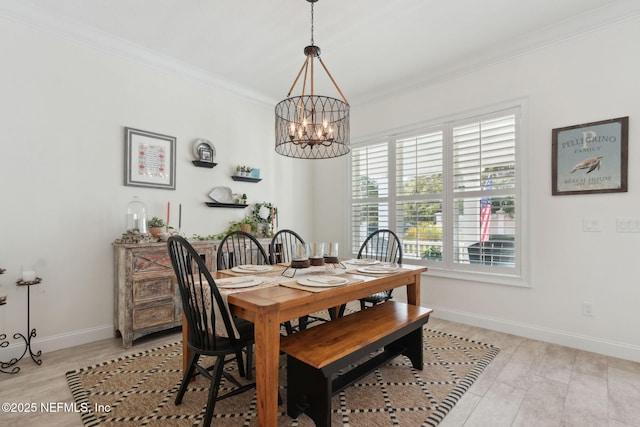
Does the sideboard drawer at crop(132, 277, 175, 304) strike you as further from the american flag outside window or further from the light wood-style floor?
the american flag outside window

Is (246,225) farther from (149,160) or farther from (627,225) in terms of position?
(627,225)

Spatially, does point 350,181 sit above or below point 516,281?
above

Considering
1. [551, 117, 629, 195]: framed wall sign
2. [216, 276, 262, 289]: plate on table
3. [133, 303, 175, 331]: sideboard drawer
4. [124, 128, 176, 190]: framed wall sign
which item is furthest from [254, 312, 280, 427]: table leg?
[551, 117, 629, 195]: framed wall sign

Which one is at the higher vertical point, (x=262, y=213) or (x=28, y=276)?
(x=262, y=213)

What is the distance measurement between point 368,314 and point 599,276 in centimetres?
204

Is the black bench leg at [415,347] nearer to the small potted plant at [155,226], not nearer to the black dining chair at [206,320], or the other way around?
the black dining chair at [206,320]

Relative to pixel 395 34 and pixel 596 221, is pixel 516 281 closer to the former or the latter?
pixel 596 221

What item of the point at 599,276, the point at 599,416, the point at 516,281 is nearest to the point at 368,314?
the point at 599,416

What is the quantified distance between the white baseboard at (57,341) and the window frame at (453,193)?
121 inches

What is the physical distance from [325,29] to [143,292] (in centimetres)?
289

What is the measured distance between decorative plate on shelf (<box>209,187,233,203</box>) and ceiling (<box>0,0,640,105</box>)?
1.31m

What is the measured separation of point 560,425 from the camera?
173cm

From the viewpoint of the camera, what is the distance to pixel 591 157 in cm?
270

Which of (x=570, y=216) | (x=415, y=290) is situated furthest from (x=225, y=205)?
(x=570, y=216)
